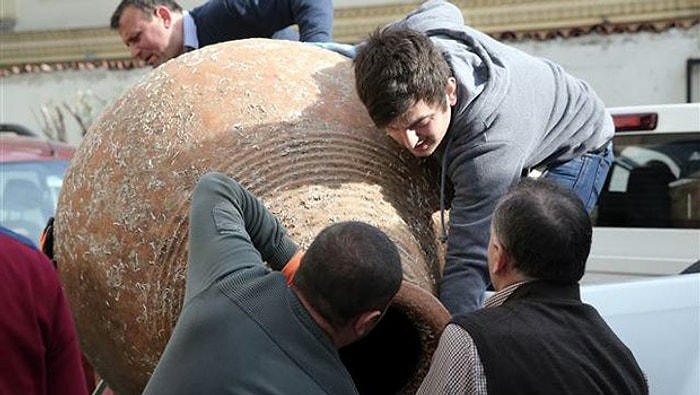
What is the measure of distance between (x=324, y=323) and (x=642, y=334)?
1.69 metres

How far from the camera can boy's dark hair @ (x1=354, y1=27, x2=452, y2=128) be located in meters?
2.75

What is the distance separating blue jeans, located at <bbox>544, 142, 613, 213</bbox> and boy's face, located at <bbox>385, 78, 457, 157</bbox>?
22.8 inches

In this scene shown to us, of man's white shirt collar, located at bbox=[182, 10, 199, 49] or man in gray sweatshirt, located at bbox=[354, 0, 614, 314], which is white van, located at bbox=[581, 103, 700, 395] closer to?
man in gray sweatshirt, located at bbox=[354, 0, 614, 314]

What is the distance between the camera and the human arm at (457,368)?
224 centimetres

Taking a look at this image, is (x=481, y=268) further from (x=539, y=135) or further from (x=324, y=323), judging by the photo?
(x=324, y=323)

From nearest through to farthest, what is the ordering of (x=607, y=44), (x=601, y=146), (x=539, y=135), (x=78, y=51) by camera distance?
Answer: (x=539, y=135) < (x=601, y=146) < (x=607, y=44) < (x=78, y=51)

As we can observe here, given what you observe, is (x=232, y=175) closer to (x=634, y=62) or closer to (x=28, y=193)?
(x=28, y=193)

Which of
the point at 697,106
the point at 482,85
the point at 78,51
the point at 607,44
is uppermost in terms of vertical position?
the point at 482,85

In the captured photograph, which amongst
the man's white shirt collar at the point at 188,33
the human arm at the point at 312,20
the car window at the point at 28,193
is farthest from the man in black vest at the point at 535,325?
the car window at the point at 28,193

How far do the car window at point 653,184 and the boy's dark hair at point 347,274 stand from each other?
10.9 ft

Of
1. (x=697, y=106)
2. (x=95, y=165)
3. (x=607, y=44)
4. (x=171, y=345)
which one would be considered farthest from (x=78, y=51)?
(x=171, y=345)

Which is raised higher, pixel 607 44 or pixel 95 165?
pixel 95 165

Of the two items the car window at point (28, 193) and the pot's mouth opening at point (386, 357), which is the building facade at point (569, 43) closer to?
the car window at point (28, 193)

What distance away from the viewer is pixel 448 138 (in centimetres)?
298
